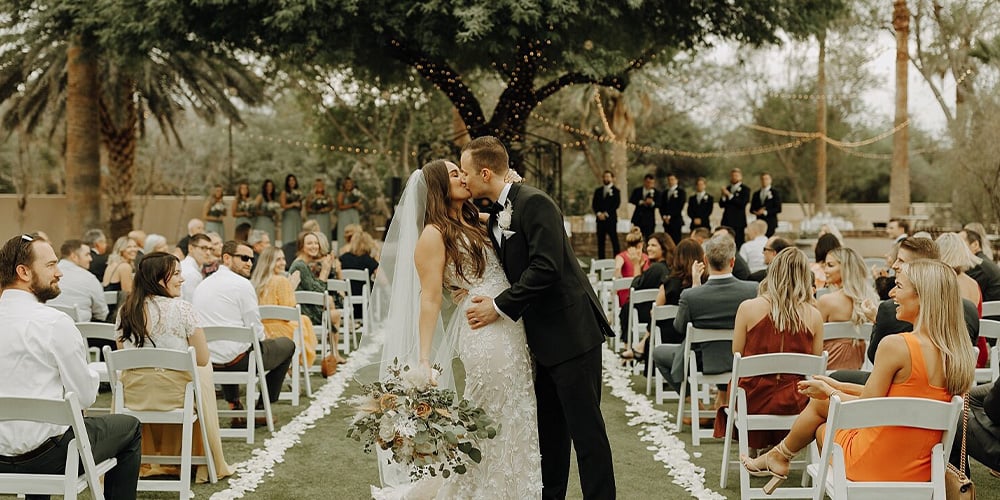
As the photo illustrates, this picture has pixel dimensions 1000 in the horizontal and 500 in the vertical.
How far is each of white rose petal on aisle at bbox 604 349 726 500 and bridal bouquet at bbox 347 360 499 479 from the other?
1987 millimetres

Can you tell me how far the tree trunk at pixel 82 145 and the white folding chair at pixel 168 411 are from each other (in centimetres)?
1622

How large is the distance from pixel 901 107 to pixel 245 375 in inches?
938

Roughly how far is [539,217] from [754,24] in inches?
586

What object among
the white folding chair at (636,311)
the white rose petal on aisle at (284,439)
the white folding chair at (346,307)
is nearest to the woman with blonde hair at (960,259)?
the white folding chair at (636,311)

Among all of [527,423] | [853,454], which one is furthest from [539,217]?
[853,454]

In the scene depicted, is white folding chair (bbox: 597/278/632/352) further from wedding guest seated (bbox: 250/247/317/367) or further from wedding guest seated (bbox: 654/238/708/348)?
wedding guest seated (bbox: 250/247/317/367)

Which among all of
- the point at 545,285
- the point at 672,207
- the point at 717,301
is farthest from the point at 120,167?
the point at 545,285

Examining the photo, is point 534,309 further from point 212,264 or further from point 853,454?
point 212,264

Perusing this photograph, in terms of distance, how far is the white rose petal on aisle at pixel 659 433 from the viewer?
6109mm

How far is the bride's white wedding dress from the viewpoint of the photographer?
4.84m

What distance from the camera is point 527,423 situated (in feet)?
16.2

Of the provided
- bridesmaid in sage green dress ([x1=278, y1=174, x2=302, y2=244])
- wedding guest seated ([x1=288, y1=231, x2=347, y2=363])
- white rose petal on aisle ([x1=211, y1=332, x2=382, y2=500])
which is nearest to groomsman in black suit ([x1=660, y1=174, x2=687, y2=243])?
bridesmaid in sage green dress ([x1=278, y1=174, x2=302, y2=244])

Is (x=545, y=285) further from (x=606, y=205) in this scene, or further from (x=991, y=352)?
(x=606, y=205)

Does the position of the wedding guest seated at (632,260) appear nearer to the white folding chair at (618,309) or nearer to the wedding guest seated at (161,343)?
the white folding chair at (618,309)
